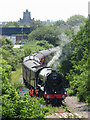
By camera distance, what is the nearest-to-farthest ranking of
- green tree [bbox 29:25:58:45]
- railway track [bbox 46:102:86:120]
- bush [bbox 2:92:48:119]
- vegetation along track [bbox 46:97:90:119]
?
bush [bbox 2:92:48:119]
railway track [bbox 46:102:86:120]
vegetation along track [bbox 46:97:90:119]
green tree [bbox 29:25:58:45]

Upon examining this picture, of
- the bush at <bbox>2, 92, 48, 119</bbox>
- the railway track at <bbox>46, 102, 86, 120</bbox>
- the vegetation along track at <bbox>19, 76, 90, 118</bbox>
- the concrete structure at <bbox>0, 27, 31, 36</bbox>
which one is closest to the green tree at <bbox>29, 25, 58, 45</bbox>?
the concrete structure at <bbox>0, 27, 31, 36</bbox>

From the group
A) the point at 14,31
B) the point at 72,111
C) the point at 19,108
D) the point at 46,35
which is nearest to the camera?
the point at 19,108

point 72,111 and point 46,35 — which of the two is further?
point 46,35

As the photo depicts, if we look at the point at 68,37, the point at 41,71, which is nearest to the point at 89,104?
the point at 41,71

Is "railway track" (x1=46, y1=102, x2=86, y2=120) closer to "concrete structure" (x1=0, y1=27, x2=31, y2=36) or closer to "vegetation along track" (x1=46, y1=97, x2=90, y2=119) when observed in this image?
"vegetation along track" (x1=46, y1=97, x2=90, y2=119)

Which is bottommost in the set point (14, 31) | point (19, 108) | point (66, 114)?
point (66, 114)

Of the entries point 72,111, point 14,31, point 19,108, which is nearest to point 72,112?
point 72,111

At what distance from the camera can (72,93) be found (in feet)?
70.0

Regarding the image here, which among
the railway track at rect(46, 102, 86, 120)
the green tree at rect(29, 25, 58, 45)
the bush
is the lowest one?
the railway track at rect(46, 102, 86, 120)

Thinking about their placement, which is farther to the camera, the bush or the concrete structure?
the concrete structure

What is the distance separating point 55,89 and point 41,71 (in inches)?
71.9

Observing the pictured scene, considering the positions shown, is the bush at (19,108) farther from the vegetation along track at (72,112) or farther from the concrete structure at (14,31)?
the concrete structure at (14,31)

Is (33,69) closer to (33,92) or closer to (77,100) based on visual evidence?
(33,92)

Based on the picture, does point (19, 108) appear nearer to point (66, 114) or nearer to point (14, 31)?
point (66, 114)
